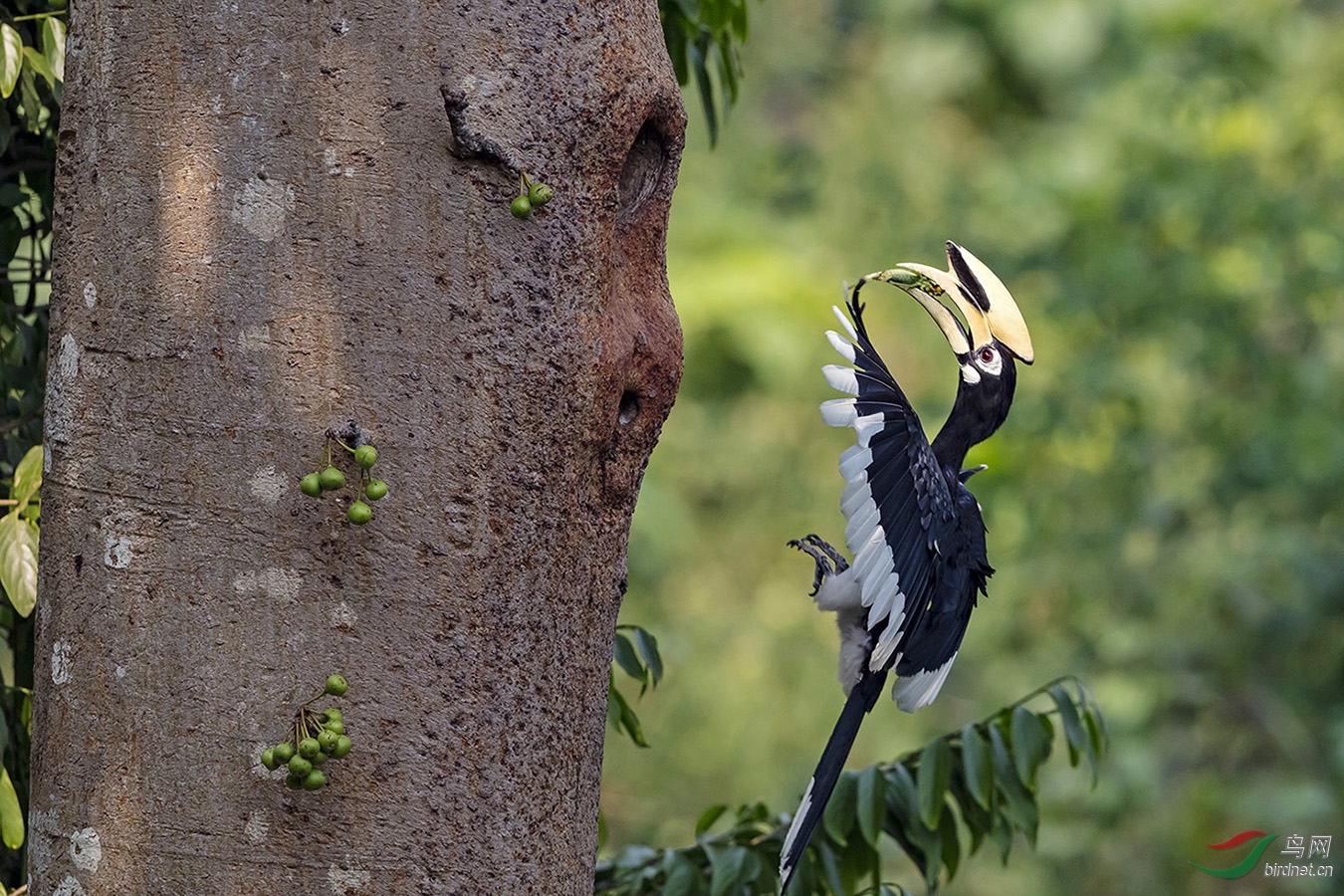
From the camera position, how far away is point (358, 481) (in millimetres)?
1296

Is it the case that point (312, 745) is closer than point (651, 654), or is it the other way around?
point (312, 745)

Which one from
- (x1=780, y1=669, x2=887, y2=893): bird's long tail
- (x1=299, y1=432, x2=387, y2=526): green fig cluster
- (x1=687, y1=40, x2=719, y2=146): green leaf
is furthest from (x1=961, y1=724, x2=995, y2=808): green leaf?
(x1=299, y1=432, x2=387, y2=526): green fig cluster

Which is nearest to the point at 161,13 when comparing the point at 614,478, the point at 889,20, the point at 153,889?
the point at 614,478

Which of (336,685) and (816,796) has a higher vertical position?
(336,685)

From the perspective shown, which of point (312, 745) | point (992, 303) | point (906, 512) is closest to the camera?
point (312, 745)

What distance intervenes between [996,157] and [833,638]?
3440mm

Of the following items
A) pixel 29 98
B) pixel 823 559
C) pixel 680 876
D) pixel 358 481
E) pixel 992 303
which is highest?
pixel 29 98

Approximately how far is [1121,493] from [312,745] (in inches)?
183

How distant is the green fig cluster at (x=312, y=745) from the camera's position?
48.4 inches

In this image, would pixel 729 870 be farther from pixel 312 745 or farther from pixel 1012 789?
pixel 312 745

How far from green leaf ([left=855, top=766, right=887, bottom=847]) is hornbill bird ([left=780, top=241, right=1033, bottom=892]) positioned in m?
0.13

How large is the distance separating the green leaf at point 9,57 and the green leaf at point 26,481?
1.36 ft

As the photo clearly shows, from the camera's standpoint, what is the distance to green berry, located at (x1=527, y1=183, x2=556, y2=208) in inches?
53.1

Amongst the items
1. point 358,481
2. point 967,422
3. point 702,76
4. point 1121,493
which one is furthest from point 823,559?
point 1121,493
